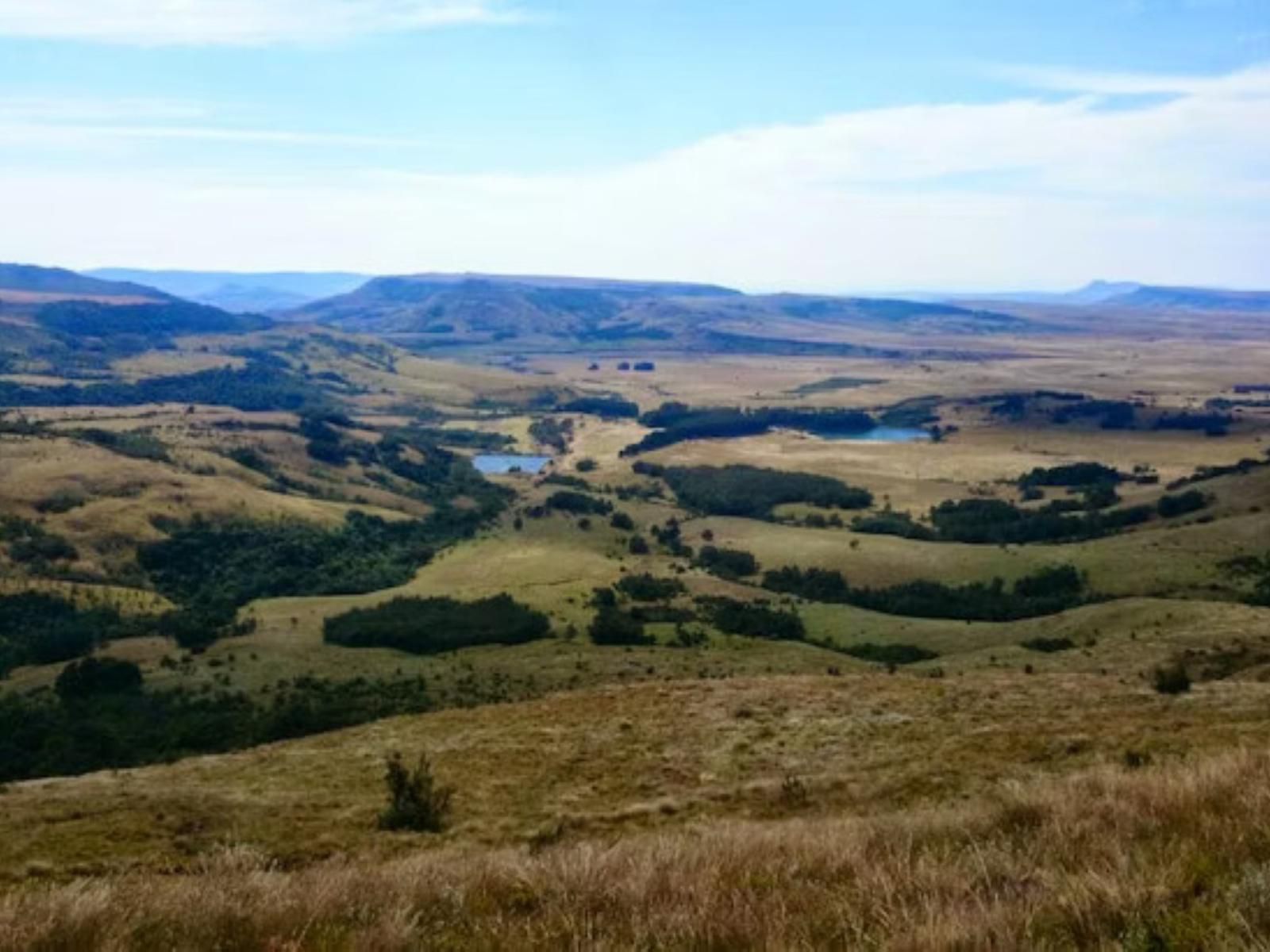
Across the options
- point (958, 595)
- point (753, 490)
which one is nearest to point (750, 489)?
point (753, 490)

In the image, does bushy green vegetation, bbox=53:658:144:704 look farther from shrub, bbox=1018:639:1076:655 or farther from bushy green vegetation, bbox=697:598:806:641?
shrub, bbox=1018:639:1076:655

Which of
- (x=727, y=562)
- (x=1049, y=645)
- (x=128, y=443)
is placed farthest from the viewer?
(x=128, y=443)

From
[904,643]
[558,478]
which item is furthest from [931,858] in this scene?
[558,478]

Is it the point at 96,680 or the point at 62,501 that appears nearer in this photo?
the point at 96,680

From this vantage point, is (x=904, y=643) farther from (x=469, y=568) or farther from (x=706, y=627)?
(x=469, y=568)

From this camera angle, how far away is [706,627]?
80875 mm

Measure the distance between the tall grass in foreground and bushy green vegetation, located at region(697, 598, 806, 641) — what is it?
68.8m

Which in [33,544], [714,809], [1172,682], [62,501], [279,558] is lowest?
[279,558]

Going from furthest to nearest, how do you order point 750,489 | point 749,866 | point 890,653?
point 750,489 → point 890,653 → point 749,866

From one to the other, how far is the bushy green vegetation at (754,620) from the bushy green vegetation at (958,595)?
13499 millimetres

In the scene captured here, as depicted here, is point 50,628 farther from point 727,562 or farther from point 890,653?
point 890,653

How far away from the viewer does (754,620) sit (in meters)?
83.8

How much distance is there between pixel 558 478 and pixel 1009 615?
351ft

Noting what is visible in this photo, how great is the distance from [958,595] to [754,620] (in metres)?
26.0
